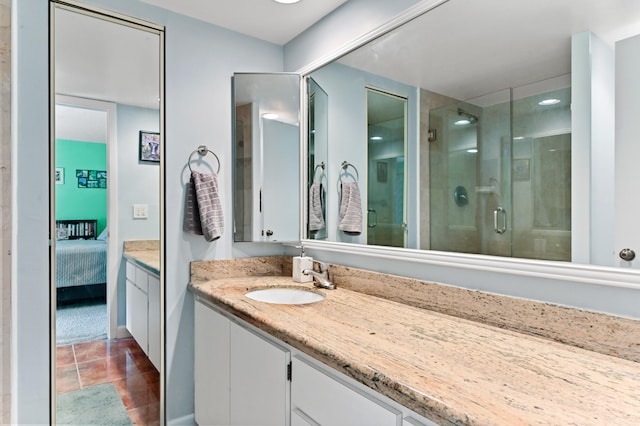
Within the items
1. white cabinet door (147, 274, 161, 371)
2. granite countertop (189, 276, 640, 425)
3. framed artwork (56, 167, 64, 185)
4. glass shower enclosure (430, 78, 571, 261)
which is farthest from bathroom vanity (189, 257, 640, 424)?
framed artwork (56, 167, 64, 185)

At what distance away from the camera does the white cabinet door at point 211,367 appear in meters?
1.61

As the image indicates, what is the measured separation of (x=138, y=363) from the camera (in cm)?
199

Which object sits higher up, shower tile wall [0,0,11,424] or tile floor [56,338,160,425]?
shower tile wall [0,0,11,424]

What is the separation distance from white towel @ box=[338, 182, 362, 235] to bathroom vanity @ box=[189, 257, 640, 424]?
0.36m

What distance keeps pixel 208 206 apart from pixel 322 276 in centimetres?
71

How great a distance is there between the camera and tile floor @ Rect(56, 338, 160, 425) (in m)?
1.79

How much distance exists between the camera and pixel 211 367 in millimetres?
1730

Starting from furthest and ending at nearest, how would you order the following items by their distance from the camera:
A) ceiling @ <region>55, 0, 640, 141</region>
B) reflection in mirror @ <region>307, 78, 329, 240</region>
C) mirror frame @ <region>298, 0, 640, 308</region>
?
reflection in mirror @ <region>307, 78, 329, 240</region>
ceiling @ <region>55, 0, 640, 141</region>
mirror frame @ <region>298, 0, 640, 308</region>

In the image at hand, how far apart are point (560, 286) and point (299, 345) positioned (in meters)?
0.81

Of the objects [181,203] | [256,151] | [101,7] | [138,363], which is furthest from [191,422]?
[101,7]

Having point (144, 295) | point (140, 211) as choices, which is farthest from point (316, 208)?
point (144, 295)

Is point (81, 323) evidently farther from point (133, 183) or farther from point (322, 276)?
point (322, 276)

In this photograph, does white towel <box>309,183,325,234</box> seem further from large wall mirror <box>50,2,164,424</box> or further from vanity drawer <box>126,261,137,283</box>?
vanity drawer <box>126,261,137,283</box>

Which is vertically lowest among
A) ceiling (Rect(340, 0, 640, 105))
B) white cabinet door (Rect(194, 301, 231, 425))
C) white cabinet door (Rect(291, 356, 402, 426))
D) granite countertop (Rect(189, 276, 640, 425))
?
white cabinet door (Rect(194, 301, 231, 425))
